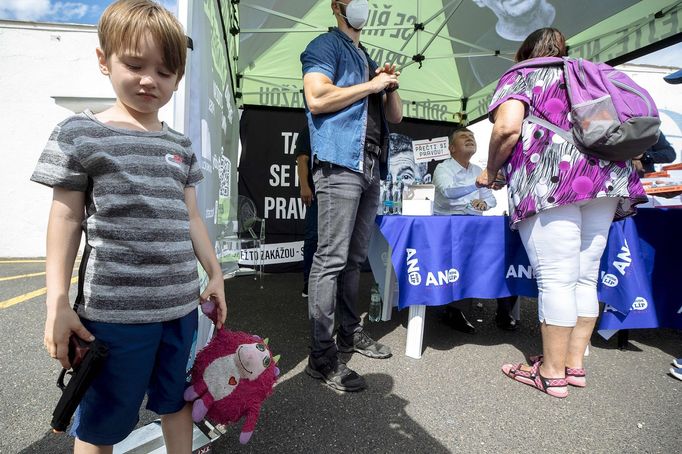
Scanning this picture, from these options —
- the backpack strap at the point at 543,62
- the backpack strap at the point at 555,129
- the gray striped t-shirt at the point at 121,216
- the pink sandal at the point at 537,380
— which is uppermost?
the backpack strap at the point at 543,62

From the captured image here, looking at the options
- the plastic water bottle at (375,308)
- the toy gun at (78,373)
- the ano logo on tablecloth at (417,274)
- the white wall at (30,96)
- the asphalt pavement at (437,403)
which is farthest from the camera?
the white wall at (30,96)

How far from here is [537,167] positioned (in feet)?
5.11

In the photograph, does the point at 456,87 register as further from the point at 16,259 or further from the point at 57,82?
the point at 16,259

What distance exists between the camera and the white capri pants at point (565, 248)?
1534 millimetres

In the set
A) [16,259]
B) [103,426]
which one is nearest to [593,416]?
[103,426]

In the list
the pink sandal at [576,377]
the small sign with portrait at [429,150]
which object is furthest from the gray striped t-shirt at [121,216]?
the small sign with portrait at [429,150]

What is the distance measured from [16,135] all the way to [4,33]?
1.62 metres

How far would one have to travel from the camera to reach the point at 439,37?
3914 millimetres

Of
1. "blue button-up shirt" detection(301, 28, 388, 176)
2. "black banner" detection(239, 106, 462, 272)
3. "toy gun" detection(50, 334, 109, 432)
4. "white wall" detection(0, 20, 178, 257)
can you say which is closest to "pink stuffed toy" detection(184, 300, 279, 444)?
"toy gun" detection(50, 334, 109, 432)

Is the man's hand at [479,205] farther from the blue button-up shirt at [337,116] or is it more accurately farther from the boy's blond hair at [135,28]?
the boy's blond hair at [135,28]

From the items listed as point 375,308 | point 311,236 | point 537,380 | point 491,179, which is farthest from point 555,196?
point 311,236

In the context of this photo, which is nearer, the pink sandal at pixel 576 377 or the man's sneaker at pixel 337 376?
the man's sneaker at pixel 337 376

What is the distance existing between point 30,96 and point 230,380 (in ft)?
23.4

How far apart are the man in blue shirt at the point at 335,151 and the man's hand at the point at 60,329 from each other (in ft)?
3.27
